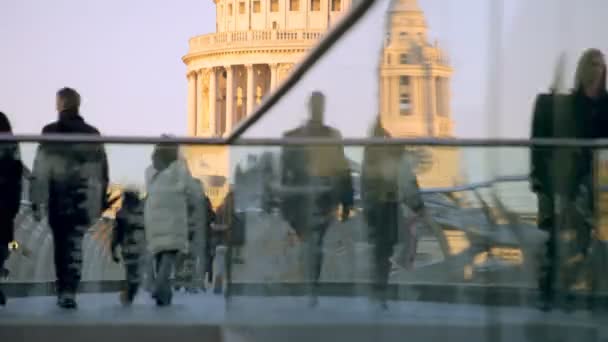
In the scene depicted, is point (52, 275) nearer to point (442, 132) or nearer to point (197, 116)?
point (442, 132)

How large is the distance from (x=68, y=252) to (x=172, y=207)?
0.47m

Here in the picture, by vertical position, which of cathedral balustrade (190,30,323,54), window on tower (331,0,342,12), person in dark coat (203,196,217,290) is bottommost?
person in dark coat (203,196,217,290)

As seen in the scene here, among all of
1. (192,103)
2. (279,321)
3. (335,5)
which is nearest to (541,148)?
(279,321)

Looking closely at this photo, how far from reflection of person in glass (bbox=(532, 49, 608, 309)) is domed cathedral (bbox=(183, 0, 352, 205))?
68898 millimetres

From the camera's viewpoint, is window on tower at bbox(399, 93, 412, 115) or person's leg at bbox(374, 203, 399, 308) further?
person's leg at bbox(374, 203, 399, 308)

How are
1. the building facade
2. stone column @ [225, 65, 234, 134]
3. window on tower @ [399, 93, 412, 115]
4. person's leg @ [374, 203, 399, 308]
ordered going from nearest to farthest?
window on tower @ [399, 93, 412, 115], person's leg @ [374, 203, 399, 308], stone column @ [225, 65, 234, 134], the building facade

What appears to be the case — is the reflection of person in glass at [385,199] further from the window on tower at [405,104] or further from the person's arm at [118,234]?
the person's arm at [118,234]

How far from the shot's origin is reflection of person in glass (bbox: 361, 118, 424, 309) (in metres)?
2.65

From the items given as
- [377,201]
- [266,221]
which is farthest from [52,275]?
[377,201]

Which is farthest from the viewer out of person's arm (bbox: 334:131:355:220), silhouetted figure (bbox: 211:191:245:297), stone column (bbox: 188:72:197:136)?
stone column (bbox: 188:72:197:136)

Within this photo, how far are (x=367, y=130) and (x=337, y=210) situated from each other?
1.49ft

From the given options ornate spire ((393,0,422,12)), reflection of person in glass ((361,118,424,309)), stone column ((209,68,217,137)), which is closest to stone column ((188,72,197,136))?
stone column ((209,68,217,137))

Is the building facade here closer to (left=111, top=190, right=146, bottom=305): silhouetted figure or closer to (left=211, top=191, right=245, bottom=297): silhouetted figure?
(left=111, top=190, right=146, bottom=305): silhouetted figure

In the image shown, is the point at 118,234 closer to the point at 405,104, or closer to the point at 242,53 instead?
the point at 405,104
